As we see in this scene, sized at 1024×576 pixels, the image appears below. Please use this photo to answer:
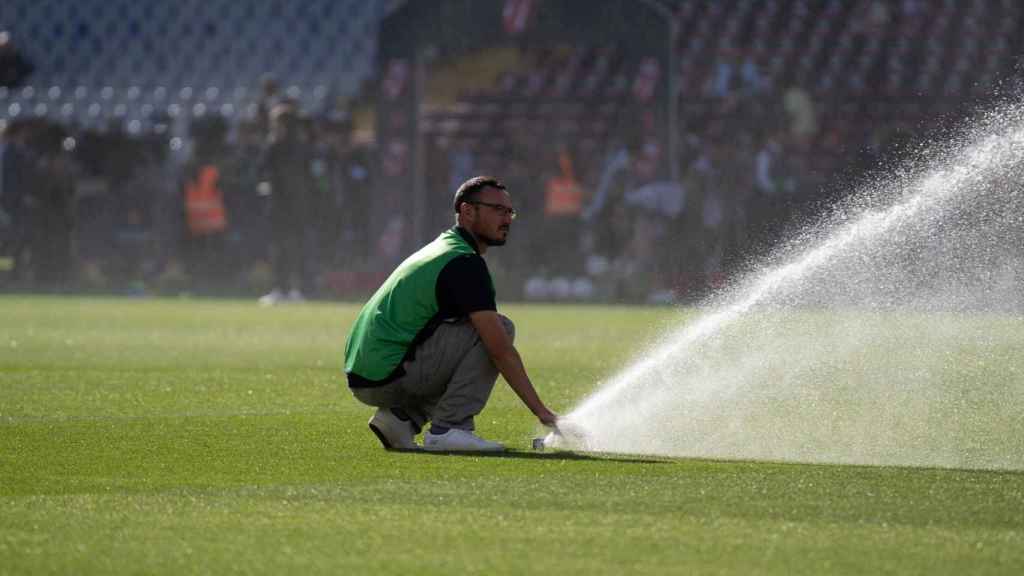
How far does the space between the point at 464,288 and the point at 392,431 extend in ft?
2.28

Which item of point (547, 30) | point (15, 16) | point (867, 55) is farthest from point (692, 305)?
point (15, 16)

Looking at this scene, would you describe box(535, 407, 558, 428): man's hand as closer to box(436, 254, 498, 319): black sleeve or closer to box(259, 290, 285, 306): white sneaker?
box(436, 254, 498, 319): black sleeve

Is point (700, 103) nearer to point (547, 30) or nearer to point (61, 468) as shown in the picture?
point (547, 30)

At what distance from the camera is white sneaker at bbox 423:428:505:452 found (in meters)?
7.89

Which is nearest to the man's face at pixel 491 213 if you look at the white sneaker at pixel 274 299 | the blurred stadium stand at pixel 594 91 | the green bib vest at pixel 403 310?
the green bib vest at pixel 403 310

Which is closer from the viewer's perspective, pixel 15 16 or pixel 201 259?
pixel 201 259

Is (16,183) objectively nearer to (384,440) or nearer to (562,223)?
(562,223)

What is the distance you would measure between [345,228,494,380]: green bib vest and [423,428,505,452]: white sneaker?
358mm

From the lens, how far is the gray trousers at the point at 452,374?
7.96 m

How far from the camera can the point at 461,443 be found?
7895mm

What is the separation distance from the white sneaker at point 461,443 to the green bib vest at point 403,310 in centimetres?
36

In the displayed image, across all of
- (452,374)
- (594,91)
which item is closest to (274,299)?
(594,91)

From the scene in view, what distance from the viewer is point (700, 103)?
3092cm

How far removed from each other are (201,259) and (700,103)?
8.25m
